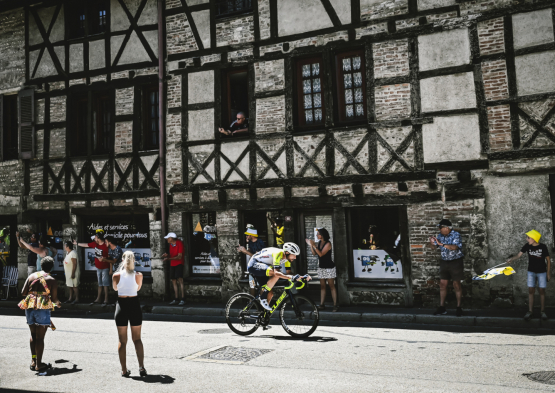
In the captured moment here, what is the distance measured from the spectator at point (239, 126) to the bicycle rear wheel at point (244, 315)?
5.53 metres

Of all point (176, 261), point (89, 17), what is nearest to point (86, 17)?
point (89, 17)

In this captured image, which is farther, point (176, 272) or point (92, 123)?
point (92, 123)

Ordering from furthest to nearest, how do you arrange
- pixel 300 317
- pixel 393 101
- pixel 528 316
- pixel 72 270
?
1. pixel 72 270
2. pixel 393 101
3. pixel 528 316
4. pixel 300 317

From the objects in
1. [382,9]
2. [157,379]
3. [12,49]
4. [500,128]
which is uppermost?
[12,49]

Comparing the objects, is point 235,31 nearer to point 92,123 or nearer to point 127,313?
point 92,123

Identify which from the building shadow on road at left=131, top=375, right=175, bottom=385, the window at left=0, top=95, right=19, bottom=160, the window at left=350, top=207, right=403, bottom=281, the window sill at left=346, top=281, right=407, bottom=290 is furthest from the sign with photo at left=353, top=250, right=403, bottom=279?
the window at left=0, top=95, right=19, bottom=160

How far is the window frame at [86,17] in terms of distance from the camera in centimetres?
1576

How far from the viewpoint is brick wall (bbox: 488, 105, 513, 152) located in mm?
11172

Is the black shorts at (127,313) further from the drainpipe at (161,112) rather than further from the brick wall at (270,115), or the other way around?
the drainpipe at (161,112)

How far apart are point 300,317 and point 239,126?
21.0 feet

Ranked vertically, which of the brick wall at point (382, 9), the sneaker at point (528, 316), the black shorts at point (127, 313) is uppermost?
the brick wall at point (382, 9)

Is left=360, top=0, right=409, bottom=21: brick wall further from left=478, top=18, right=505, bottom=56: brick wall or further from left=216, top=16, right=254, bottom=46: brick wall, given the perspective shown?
left=216, top=16, right=254, bottom=46: brick wall

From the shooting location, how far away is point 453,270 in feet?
35.4

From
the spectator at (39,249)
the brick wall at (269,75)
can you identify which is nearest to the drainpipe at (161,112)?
the brick wall at (269,75)
